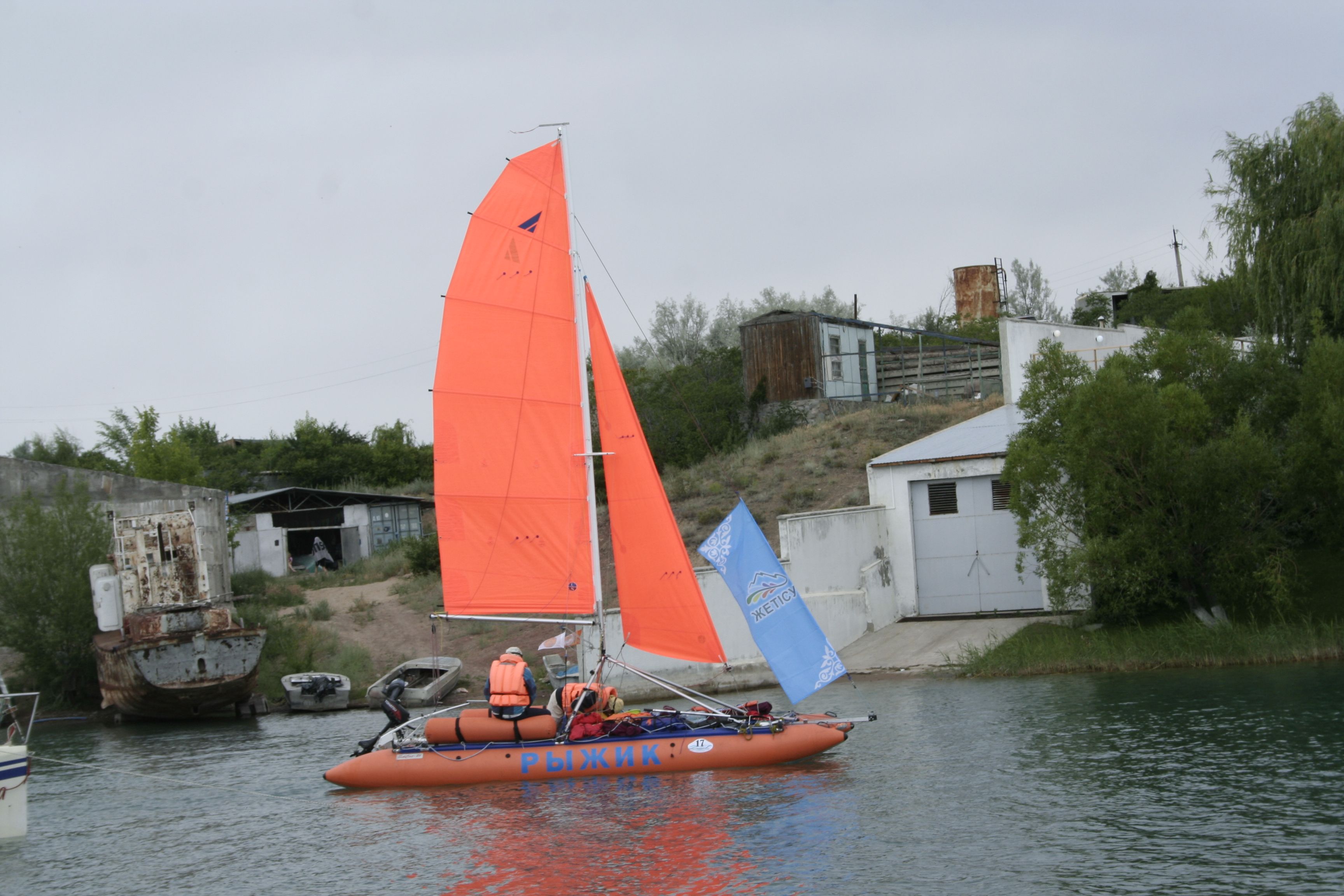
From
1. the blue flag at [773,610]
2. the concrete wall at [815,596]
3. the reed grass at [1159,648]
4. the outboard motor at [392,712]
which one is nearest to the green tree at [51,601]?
the concrete wall at [815,596]

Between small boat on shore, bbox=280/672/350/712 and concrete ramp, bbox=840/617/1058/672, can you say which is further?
small boat on shore, bbox=280/672/350/712

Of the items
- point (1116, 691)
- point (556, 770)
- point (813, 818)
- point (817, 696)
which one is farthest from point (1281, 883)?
point (817, 696)

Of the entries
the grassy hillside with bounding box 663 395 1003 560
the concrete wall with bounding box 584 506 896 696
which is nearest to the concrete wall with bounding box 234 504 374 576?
the grassy hillside with bounding box 663 395 1003 560

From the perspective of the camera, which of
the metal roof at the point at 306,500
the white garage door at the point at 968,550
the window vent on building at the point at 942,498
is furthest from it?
the metal roof at the point at 306,500

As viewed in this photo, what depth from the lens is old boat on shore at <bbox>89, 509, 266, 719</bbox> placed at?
35.4 metres

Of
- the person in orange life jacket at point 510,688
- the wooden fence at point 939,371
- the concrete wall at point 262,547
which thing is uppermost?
the wooden fence at point 939,371

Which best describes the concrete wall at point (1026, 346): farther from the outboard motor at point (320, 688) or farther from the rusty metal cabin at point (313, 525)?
the rusty metal cabin at point (313, 525)

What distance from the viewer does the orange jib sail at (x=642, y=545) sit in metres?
20.5

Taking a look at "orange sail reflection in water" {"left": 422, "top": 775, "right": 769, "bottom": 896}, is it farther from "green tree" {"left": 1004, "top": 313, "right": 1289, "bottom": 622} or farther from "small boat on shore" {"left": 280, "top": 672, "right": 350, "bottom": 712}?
"small boat on shore" {"left": 280, "top": 672, "right": 350, "bottom": 712}

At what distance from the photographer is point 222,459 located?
233 feet

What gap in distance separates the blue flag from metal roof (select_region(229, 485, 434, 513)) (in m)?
38.7

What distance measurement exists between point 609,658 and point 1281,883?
11.1 meters

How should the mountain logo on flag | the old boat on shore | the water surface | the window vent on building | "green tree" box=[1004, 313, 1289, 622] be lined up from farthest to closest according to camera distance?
the old boat on shore
the window vent on building
"green tree" box=[1004, 313, 1289, 622]
the mountain logo on flag
the water surface

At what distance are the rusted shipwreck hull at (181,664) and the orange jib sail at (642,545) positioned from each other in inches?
767
